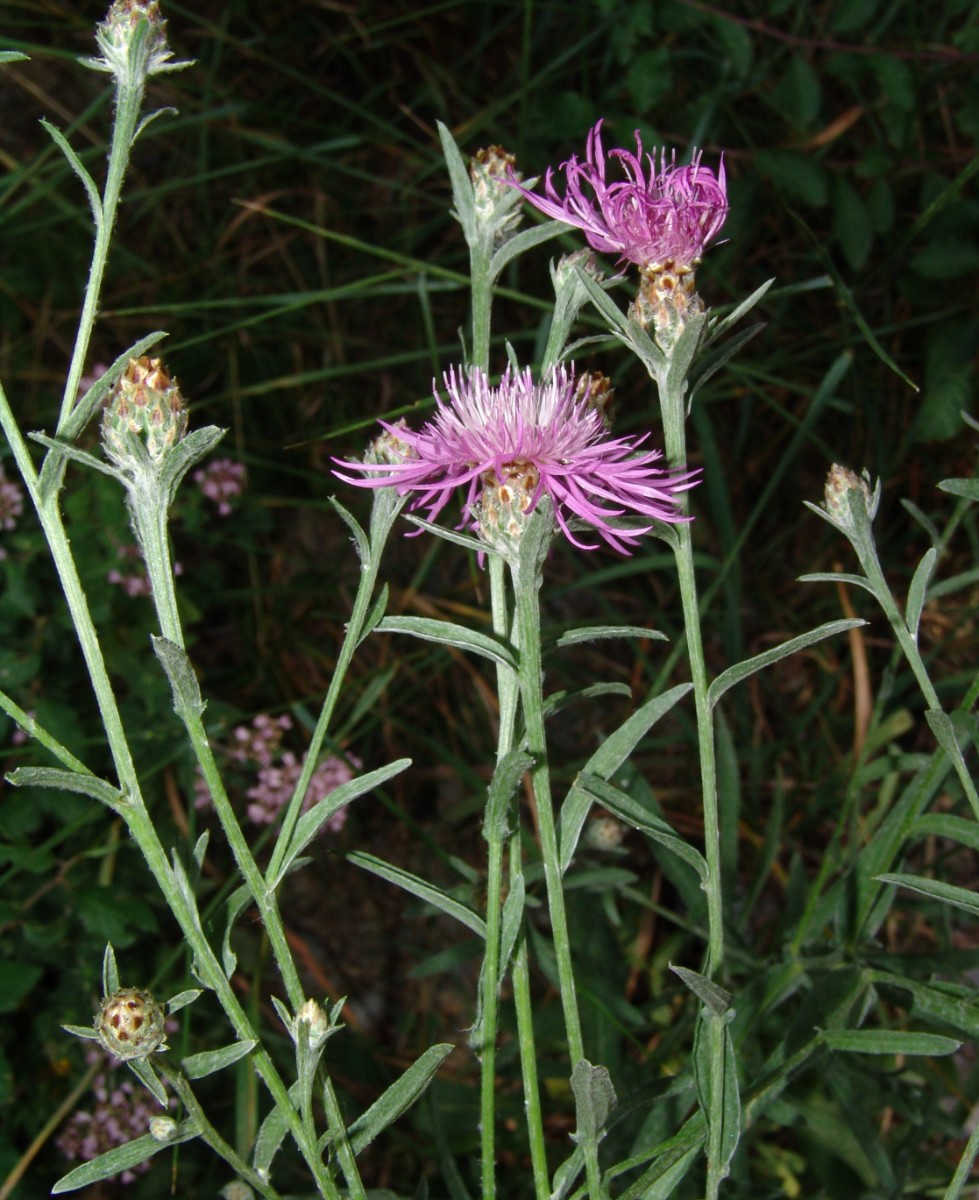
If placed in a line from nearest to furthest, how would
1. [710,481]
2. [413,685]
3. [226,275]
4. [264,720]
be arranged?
1. [264,720]
2. [710,481]
3. [413,685]
4. [226,275]

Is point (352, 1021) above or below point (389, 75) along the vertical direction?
below

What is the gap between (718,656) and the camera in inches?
86.3

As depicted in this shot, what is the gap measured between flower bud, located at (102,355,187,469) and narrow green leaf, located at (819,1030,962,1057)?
700 mm

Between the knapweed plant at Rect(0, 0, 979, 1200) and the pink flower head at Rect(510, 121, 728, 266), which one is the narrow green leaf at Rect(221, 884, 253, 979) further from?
the pink flower head at Rect(510, 121, 728, 266)

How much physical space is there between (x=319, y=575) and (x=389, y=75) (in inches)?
39.2

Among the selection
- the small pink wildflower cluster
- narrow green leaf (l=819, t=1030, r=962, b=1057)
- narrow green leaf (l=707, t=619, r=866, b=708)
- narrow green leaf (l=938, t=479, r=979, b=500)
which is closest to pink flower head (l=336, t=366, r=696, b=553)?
narrow green leaf (l=707, t=619, r=866, b=708)

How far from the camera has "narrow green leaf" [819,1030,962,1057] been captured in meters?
0.95

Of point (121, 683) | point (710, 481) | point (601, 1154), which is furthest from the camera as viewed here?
point (121, 683)

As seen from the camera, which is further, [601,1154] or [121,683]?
[121,683]

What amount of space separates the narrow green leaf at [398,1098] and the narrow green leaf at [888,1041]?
33 centimetres

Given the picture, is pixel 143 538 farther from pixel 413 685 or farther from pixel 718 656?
pixel 718 656

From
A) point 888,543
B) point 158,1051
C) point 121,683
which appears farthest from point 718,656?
point 158,1051

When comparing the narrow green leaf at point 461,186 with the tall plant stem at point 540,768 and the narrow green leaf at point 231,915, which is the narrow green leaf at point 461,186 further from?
the narrow green leaf at point 231,915

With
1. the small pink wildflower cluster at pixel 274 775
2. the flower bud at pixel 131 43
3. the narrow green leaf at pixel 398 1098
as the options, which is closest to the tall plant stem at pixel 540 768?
the narrow green leaf at pixel 398 1098
